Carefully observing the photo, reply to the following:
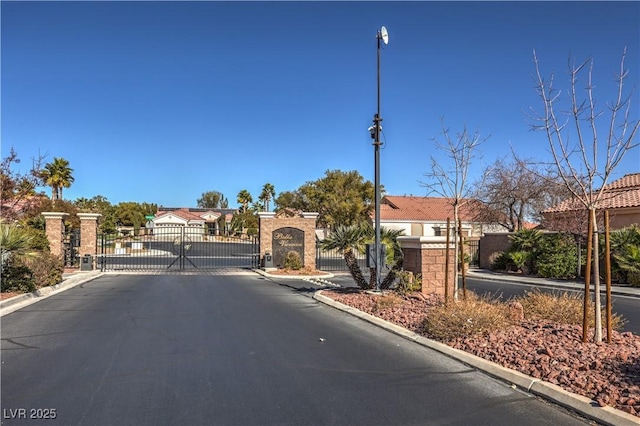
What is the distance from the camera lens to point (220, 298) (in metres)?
14.0

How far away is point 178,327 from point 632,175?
32.7m

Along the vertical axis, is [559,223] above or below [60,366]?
above

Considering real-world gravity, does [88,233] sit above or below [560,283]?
above

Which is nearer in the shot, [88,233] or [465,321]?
[465,321]

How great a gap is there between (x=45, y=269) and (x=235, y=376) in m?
11.6

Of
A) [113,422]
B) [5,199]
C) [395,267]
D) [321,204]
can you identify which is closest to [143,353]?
[113,422]

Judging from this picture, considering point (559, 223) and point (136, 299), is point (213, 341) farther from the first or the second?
point (559, 223)

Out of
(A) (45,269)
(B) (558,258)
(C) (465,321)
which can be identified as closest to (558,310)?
(C) (465,321)

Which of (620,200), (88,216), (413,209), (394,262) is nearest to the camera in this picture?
(394,262)

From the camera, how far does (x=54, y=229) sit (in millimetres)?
23875

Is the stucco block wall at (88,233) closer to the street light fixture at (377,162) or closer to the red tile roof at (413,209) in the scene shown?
the street light fixture at (377,162)

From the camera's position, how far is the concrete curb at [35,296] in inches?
452

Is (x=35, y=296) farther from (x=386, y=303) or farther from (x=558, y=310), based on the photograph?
(x=558, y=310)

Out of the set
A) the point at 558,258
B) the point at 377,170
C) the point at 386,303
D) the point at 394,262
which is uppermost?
the point at 377,170
